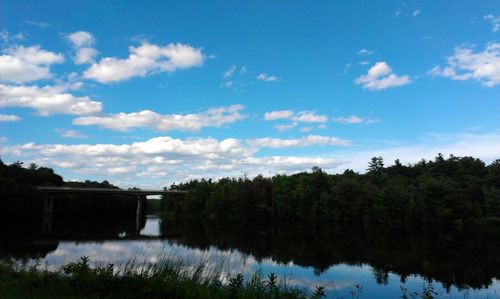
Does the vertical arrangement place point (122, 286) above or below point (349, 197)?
below

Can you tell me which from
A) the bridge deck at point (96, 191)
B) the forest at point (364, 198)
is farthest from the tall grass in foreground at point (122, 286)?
the bridge deck at point (96, 191)

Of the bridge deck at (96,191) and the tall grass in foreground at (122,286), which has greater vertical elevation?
the bridge deck at (96,191)

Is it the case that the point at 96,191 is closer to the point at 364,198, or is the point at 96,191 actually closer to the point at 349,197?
the point at 349,197

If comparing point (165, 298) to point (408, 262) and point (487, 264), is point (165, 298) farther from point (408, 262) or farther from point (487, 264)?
point (487, 264)

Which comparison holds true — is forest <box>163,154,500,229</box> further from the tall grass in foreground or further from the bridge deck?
the tall grass in foreground

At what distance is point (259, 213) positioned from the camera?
99938mm

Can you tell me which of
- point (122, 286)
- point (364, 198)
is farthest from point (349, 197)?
point (122, 286)

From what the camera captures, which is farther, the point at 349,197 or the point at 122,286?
the point at 349,197

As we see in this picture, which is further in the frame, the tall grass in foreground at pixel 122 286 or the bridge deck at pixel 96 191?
the bridge deck at pixel 96 191

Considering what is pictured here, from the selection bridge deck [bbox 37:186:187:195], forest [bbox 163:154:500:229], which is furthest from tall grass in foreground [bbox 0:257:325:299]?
bridge deck [bbox 37:186:187:195]

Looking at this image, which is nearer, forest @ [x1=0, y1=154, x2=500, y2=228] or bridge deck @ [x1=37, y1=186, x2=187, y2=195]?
forest @ [x1=0, y1=154, x2=500, y2=228]

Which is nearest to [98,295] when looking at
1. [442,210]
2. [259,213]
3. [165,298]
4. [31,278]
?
[165,298]

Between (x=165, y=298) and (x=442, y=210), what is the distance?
72839mm

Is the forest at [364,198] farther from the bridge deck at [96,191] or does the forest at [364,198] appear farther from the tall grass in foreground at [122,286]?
the tall grass in foreground at [122,286]
